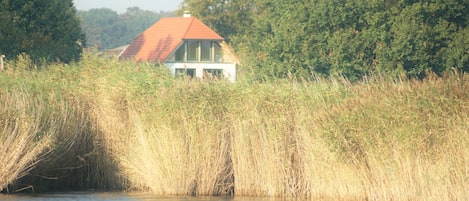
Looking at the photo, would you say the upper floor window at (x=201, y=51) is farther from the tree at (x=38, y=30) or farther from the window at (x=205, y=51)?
the tree at (x=38, y=30)

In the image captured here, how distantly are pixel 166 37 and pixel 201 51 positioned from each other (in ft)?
9.03

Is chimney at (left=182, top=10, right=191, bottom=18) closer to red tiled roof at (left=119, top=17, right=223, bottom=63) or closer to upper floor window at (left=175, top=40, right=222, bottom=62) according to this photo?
red tiled roof at (left=119, top=17, right=223, bottom=63)

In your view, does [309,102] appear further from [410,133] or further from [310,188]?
[410,133]

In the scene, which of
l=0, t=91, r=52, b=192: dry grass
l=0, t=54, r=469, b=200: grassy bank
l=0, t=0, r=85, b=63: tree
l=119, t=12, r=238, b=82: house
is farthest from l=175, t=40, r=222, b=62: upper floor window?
l=0, t=91, r=52, b=192: dry grass

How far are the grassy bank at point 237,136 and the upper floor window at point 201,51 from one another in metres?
49.4

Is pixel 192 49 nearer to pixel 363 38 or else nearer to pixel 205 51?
pixel 205 51

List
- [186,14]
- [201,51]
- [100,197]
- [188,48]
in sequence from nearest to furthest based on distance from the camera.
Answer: [100,197], [188,48], [201,51], [186,14]

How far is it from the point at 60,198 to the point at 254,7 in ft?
A: 175

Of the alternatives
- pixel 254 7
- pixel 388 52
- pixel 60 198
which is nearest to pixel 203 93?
pixel 60 198

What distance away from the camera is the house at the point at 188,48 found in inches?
2618

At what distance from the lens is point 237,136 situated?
16.2 m

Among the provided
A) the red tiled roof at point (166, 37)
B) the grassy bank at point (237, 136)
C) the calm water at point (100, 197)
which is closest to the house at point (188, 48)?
the red tiled roof at point (166, 37)

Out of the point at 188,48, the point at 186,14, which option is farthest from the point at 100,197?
the point at 186,14

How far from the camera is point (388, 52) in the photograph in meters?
41.1
